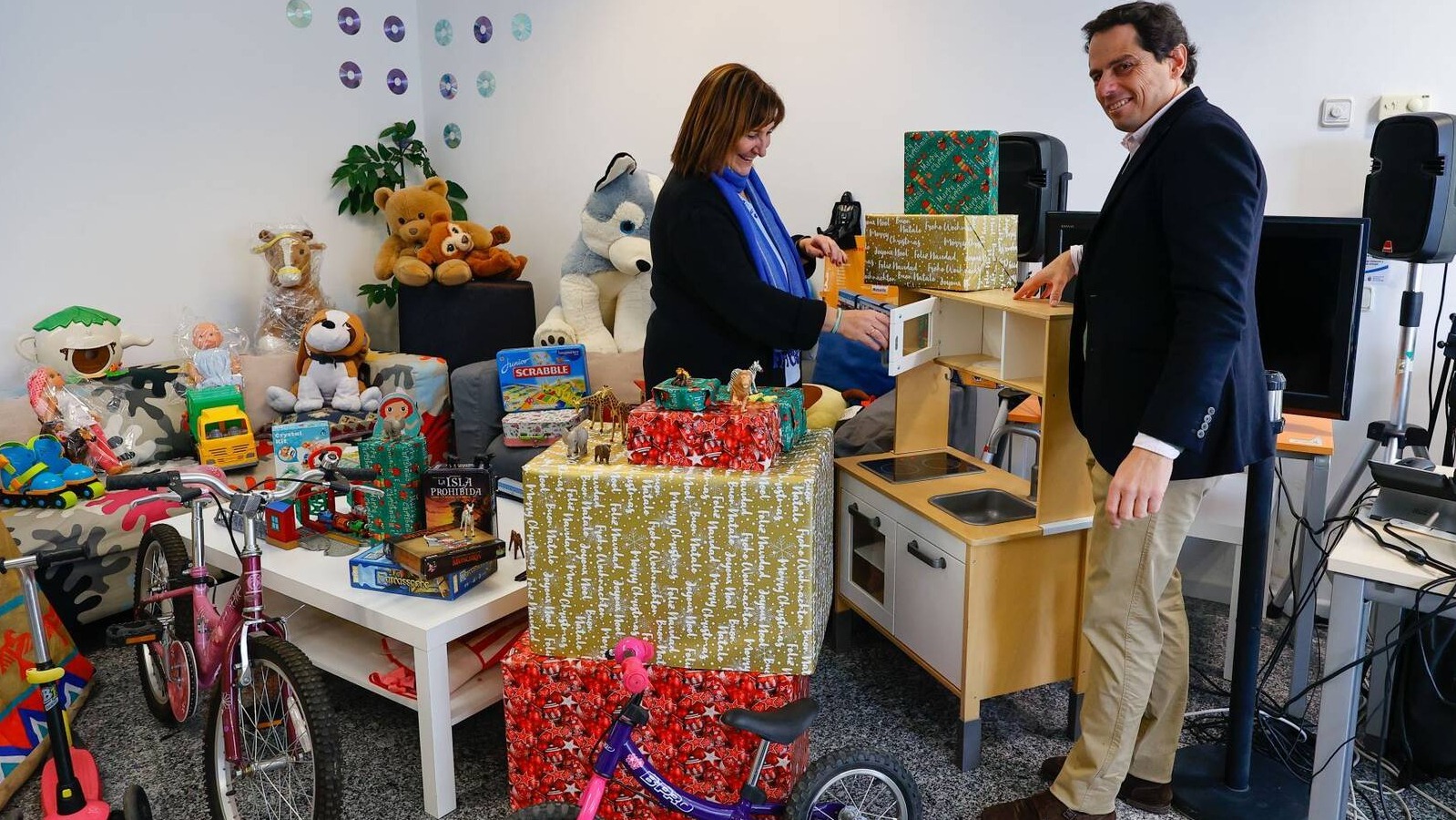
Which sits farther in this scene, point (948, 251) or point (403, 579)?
point (948, 251)

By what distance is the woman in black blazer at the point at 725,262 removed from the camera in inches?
80.8

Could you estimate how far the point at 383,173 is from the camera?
14.8ft

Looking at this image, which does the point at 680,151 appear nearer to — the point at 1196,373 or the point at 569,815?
the point at 1196,373

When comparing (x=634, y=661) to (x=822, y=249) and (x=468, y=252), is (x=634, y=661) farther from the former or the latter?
(x=468, y=252)

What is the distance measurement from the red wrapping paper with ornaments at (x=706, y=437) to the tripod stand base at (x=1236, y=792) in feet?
3.54

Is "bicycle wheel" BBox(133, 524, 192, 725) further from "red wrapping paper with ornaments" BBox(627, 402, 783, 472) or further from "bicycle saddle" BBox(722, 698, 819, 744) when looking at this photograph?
"bicycle saddle" BBox(722, 698, 819, 744)

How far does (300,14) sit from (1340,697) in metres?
4.21

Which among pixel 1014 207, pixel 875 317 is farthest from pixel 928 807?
pixel 1014 207

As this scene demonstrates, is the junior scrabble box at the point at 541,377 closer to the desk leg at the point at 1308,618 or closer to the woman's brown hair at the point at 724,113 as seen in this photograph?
the woman's brown hair at the point at 724,113

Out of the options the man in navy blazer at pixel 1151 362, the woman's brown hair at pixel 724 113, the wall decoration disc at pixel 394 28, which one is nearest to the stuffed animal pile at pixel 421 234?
the wall decoration disc at pixel 394 28

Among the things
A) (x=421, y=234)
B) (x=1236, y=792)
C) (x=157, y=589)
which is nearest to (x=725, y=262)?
(x=1236, y=792)

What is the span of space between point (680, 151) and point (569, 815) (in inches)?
50.5

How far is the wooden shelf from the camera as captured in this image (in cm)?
208

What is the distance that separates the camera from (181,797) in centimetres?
212
